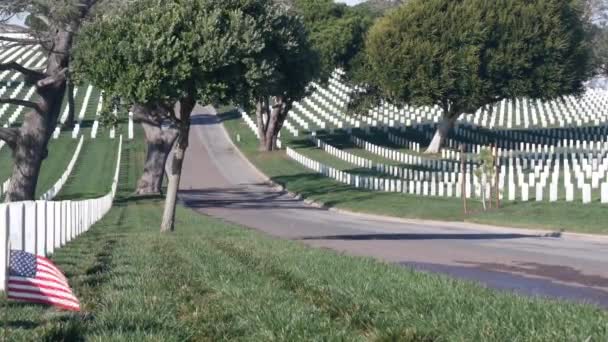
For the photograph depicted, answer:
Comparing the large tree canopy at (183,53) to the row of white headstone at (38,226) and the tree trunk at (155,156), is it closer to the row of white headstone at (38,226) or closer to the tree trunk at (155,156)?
the row of white headstone at (38,226)

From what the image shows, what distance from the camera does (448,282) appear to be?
464 inches

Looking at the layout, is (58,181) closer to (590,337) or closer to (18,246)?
(18,246)

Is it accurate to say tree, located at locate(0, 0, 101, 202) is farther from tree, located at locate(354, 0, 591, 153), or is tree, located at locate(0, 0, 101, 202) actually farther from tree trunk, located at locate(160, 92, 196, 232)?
tree, located at locate(354, 0, 591, 153)

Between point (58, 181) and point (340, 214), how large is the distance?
706 inches

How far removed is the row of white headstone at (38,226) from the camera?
39.7ft

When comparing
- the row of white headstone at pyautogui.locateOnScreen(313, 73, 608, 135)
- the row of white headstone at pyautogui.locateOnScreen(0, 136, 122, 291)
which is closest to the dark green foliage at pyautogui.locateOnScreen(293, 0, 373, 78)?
the row of white headstone at pyautogui.locateOnScreen(313, 73, 608, 135)

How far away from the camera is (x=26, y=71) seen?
3691 centimetres

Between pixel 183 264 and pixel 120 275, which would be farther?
pixel 183 264


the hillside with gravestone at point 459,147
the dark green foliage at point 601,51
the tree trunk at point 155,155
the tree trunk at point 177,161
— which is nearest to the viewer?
the tree trunk at point 177,161

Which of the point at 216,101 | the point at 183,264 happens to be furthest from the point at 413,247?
the point at 183,264

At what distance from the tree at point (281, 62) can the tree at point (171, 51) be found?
14.5 inches

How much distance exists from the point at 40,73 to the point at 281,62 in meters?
13.8

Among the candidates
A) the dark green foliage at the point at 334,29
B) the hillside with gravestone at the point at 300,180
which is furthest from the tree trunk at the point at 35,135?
the dark green foliage at the point at 334,29

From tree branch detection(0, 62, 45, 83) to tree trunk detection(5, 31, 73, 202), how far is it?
Answer: 5.9 inches
